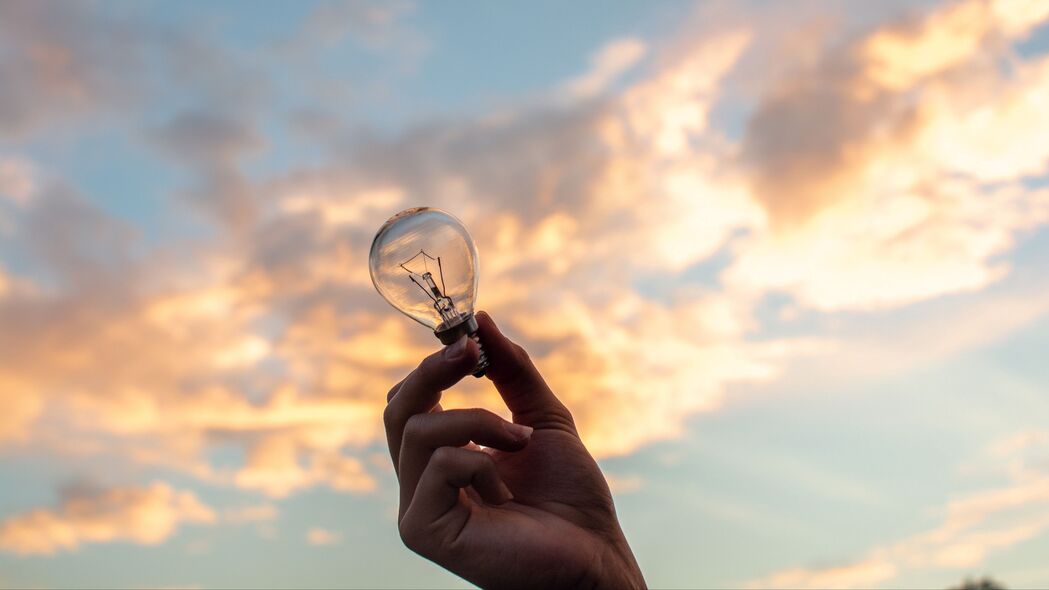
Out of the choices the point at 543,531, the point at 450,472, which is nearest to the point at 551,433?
the point at 543,531

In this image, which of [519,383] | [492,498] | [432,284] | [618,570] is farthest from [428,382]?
[618,570]

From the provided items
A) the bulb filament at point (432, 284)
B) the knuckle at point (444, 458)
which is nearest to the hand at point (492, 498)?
the knuckle at point (444, 458)

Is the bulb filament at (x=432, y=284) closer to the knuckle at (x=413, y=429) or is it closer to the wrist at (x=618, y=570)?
the knuckle at (x=413, y=429)

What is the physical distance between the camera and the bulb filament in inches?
152

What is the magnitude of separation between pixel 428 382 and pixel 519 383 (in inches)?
22.8

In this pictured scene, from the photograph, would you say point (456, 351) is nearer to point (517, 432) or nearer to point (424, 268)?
point (517, 432)

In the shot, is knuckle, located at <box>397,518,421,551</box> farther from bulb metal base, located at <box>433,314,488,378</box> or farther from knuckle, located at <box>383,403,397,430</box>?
bulb metal base, located at <box>433,314,488,378</box>

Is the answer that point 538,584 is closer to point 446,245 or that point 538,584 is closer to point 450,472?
point 450,472

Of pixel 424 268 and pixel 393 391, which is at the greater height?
pixel 424 268

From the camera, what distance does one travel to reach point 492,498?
10.3 feet

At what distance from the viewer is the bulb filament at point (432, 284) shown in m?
3.86

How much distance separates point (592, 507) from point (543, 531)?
14.1 inches

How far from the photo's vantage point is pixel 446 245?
3.95 m

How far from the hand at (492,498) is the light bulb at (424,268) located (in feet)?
1.37
